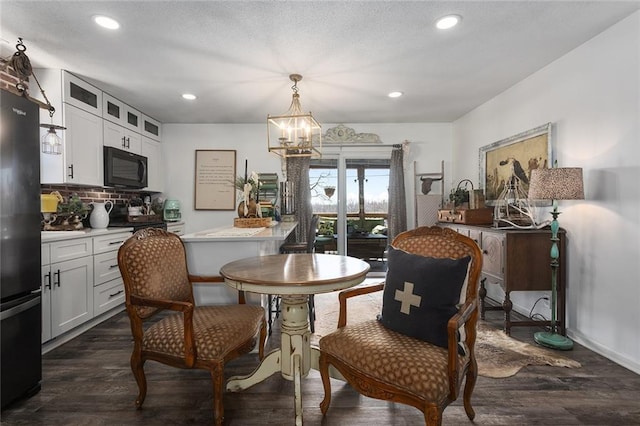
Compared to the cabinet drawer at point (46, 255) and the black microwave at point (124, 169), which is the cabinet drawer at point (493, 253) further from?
the black microwave at point (124, 169)

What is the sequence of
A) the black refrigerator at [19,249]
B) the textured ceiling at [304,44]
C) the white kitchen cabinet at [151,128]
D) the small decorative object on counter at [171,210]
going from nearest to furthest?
the black refrigerator at [19,249], the textured ceiling at [304,44], the white kitchen cabinet at [151,128], the small decorative object on counter at [171,210]

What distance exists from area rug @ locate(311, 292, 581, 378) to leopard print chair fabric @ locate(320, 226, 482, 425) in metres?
0.70

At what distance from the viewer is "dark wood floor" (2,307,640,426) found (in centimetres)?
167

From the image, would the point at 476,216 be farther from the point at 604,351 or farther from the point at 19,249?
the point at 19,249

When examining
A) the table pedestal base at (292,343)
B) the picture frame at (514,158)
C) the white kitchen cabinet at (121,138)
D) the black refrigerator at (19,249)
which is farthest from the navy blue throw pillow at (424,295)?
the white kitchen cabinet at (121,138)

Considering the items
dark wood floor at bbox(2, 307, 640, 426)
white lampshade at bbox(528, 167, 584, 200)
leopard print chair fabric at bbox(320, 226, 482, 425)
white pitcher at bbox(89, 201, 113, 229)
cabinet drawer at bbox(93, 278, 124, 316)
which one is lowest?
dark wood floor at bbox(2, 307, 640, 426)

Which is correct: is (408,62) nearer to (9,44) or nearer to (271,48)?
(271,48)

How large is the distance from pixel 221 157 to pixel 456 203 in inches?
140

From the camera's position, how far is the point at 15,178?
175cm

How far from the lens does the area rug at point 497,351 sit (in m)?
2.19

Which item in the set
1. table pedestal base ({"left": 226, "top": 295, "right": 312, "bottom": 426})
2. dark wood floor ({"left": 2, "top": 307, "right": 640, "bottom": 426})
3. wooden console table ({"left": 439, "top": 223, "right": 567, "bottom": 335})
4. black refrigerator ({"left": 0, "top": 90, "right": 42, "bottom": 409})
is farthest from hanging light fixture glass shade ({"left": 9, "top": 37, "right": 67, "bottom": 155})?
wooden console table ({"left": 439, "top": 223, "right": 567, "bottom": 335})

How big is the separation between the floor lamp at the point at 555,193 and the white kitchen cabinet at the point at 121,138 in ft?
14.3

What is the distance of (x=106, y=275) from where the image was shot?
3.16 metres

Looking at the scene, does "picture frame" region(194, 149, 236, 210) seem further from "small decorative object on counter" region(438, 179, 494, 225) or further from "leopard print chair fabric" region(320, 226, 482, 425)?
"leopard print chair fabric" region(320, 226, 482, 425)
